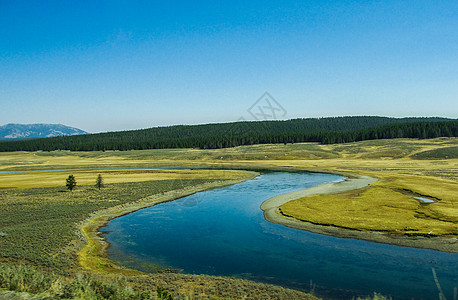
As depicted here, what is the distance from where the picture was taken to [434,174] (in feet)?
188

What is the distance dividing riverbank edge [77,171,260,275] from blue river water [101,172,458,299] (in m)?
0.77

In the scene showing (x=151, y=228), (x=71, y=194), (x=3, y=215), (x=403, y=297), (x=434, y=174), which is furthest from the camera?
(x=434, y=174)

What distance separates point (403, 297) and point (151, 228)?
802 inches

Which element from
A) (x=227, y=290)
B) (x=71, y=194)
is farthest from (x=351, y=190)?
(x=71, y=194)

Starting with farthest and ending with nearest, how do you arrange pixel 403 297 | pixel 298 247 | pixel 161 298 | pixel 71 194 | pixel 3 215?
pixel 71 194
pixel 3 215
pixel 298 247
pixel 403 297
pixel 161 298

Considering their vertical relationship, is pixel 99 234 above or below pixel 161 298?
below

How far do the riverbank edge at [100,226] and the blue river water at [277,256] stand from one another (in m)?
0.77

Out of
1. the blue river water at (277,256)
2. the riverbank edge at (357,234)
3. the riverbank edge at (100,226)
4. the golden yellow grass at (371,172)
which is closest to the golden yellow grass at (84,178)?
the golden yellow grass at (371,172)

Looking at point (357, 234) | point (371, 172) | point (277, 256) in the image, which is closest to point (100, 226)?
point (277, 256)

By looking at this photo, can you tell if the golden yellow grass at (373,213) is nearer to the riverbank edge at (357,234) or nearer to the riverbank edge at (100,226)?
the riverbank edge at (357,234)

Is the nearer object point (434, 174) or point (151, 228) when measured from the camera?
point (151, 228)

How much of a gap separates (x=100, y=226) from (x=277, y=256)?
1752 cm

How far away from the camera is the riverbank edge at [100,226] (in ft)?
61.3

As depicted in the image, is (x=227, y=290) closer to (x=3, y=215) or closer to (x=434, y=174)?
(x=3, y=215)
